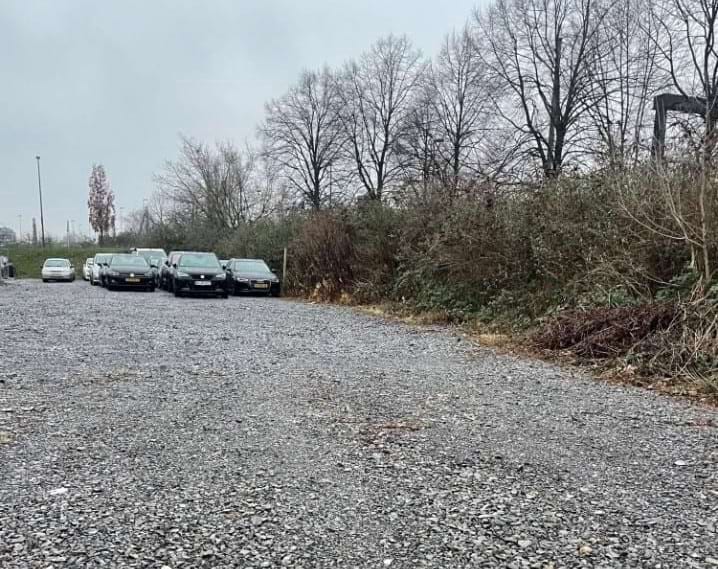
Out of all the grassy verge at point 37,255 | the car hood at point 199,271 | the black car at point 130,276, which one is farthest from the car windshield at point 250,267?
the grassy verge at point 37,255

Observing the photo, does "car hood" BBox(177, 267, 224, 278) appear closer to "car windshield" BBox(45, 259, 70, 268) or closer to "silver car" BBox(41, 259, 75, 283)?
"silver car" BBox(41, 259, 75, 283)

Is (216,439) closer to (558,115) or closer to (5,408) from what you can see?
(5,408)

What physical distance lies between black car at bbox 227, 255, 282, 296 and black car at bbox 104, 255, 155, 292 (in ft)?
10.0

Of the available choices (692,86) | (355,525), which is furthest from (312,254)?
(355,525)

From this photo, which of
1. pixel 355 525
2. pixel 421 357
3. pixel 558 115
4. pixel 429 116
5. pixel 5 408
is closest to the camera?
pixel 355 525

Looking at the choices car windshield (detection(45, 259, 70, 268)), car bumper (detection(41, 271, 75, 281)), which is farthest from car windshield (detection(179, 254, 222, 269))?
car windshield (detection(45, 259, 70, 268))

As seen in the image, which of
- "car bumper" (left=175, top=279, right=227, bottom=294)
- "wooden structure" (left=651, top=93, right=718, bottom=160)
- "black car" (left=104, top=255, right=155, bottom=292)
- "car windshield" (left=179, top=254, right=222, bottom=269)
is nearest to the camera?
"wooden structure" (left=651, top=93, right=718, bottom=160)

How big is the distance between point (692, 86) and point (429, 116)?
1414cm

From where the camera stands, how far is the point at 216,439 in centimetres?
419

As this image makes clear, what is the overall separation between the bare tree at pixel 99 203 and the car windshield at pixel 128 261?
1562 inches

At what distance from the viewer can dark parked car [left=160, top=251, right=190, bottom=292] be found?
1989cm

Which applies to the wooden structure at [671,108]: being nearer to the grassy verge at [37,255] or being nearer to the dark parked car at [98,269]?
the dark parked car at [98,269]

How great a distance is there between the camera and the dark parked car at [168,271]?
65.3 feet

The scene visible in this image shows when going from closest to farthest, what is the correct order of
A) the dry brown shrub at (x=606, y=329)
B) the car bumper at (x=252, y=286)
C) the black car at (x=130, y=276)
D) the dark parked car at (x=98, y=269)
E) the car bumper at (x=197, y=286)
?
the dry brown shrub at (x=606, y=329), the car bumper at (x=197, y=286), the car bumper at (x=252, y=286), the black car at (x=130, y=276), the dark parked car at (x=98, y=269)
